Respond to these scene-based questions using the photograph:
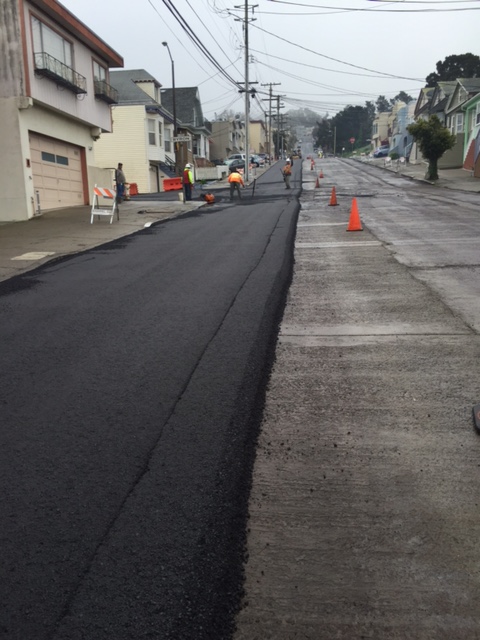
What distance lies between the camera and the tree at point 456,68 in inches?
3280

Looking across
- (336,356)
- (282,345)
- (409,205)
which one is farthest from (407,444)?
(409,205)

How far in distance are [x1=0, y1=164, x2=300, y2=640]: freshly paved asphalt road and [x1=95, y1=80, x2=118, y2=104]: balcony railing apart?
66.1 feet

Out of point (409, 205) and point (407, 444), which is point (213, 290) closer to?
point (407, 444)

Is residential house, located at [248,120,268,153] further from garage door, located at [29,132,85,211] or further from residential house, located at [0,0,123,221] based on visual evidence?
garage door, located at [29,132,85,211]

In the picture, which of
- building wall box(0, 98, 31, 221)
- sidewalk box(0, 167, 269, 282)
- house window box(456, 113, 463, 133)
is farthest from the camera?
house window box(456, 113, 463, 133)

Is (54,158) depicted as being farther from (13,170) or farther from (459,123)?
(459,123)

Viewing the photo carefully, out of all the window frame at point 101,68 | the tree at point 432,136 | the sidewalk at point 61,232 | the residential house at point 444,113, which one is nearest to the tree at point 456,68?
the residential house at point 444,113

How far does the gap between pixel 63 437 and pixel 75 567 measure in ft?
4.88

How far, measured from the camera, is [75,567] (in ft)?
9.36

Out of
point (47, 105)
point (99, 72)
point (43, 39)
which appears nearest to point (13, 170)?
point (47, 105)

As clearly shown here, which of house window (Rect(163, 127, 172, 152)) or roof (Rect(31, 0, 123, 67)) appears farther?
house window (Rect(163, 127, 172, 152))

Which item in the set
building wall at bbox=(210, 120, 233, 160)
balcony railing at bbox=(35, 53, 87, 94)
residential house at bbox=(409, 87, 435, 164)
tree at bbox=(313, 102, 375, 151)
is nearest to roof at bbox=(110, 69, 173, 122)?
balcony railing at bbox=(35, 53, 87, 94)

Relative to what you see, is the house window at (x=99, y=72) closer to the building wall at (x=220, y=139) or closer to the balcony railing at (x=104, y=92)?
the balcony railing at (x=104, y=92)

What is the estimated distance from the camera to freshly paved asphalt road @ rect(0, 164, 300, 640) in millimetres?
2641
